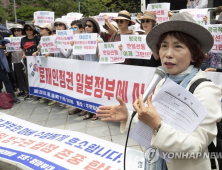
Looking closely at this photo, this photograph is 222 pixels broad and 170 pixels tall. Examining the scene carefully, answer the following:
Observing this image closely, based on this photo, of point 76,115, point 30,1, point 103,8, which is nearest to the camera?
point 76,115

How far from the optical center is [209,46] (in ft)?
4.48

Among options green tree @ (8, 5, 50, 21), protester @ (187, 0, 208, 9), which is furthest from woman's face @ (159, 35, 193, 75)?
green tree @ (8, 5, 50, 21)

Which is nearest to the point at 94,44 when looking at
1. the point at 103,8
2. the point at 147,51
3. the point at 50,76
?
the point at 147,51

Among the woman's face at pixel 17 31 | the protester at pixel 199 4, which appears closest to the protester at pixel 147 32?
the protester at pixel 199 4

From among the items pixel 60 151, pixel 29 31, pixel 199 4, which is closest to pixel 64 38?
pixel 29 31

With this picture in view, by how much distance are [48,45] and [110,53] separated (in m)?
1.92

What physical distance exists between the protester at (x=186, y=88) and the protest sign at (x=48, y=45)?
3.99 m

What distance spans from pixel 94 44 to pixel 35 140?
7.11 ft

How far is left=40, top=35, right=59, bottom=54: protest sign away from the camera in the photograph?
16.8 feet

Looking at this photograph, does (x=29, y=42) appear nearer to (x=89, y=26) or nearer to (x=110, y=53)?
(x=89, y=26)

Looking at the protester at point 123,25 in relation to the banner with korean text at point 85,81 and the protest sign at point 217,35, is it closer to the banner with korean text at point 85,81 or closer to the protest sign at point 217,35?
the banner with korean text at point 85,81

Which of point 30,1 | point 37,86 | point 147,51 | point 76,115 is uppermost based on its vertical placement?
point 30,1

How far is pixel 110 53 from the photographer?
13.2 feet

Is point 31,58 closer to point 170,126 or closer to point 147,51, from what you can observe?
point 147,51
